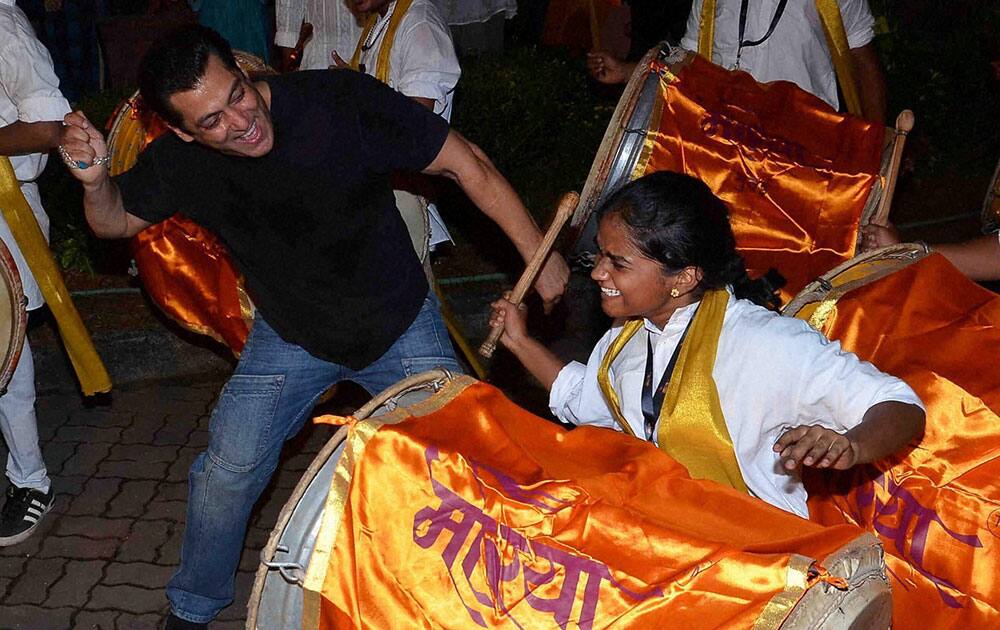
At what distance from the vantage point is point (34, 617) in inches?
145

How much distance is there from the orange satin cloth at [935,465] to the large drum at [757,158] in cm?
88

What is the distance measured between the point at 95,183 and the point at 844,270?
194cm

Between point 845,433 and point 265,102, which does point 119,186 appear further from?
point 845,433

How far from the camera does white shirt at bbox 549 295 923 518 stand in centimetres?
242

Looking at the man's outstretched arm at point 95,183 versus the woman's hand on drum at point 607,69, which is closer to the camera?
the man's outstretched arm at point 95,183

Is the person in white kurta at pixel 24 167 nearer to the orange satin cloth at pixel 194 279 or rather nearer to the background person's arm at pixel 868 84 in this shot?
the orange satin cloth at pixel 194 279

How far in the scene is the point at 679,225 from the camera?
9.01ft

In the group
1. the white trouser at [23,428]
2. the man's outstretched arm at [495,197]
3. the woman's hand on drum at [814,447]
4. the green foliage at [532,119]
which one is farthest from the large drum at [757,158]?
the green foliage at [532,119]

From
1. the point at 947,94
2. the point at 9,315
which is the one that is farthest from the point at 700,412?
the point at 947,94

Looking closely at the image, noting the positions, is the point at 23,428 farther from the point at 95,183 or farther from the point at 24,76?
the point at 95,183

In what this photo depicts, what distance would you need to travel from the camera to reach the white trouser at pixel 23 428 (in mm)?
3881

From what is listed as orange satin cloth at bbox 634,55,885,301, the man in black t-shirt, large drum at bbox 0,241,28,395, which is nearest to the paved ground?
the man in black t-shirt

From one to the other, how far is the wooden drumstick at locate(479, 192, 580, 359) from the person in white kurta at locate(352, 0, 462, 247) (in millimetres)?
1368

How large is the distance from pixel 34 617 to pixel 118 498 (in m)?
0.72
